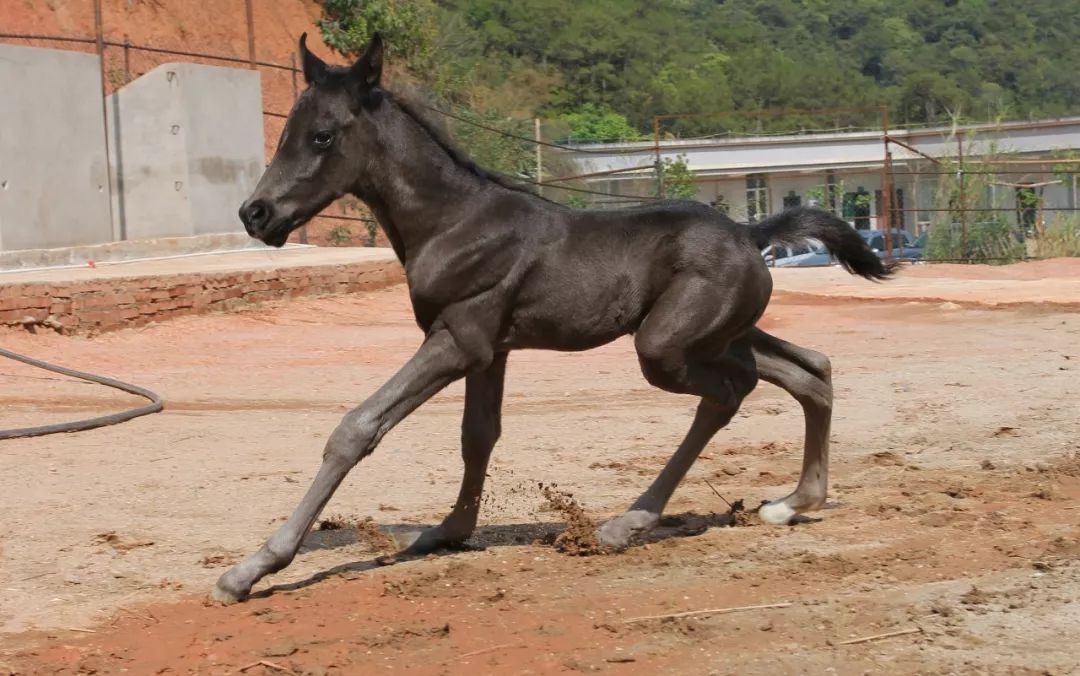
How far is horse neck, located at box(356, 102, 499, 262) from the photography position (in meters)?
6.27

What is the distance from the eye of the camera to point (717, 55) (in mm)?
86125

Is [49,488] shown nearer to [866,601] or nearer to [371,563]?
[371,563]

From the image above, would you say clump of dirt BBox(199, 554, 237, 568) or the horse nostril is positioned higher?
the horse nostril

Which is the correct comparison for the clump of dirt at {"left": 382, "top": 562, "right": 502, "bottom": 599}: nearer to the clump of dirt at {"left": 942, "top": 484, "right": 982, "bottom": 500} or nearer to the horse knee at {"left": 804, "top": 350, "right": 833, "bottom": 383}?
the horse knee at {"left": 804, "top": 350, "right": 833, "bottom": 383}

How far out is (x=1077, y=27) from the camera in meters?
120

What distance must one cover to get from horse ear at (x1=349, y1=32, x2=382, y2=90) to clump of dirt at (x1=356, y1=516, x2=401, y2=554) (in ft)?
6.48

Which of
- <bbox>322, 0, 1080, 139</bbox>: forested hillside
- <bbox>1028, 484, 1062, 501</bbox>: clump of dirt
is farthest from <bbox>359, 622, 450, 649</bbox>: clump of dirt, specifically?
<bbox>322, 0, 1080, 139</bbox>: forested hillside

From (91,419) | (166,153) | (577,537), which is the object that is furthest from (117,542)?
(166,153)

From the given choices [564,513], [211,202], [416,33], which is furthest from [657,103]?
[564,513]

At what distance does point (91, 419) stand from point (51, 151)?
9.08 metres

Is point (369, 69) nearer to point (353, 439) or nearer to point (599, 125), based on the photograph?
point (353, 439)

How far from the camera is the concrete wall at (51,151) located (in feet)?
57.7

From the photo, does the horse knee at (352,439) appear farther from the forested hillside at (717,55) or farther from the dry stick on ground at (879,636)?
the forested hillside at (717,55)

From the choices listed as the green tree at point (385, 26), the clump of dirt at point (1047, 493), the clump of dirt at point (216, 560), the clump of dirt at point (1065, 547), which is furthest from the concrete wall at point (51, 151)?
the green tree at point (385, 26)
